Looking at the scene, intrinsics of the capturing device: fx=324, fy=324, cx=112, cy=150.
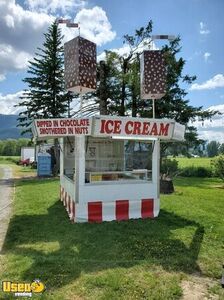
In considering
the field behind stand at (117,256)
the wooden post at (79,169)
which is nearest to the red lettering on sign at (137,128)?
the wooden post at (79,169)

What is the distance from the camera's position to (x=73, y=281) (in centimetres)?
542

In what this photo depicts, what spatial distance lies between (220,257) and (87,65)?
6688 millimetres

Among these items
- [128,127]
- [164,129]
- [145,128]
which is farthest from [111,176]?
[164,129]

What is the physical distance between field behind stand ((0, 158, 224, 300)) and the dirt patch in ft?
0.05

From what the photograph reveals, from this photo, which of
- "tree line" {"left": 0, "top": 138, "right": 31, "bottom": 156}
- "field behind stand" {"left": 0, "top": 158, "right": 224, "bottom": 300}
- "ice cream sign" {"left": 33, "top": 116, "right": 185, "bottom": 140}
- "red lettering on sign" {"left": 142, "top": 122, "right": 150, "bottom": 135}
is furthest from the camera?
"tree line" {"left": 0, "top": 138, "right": 31, "bottom": 156}

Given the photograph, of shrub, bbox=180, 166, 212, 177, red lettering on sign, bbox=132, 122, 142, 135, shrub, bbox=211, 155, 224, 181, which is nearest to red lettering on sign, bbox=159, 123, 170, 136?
red lettering on sign, bbox=132, 122, 142, 135

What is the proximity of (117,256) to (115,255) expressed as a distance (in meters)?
0.06

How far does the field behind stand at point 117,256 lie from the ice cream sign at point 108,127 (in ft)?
8.54

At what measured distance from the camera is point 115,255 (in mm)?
6730

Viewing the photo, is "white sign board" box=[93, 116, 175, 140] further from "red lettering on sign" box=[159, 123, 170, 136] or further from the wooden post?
the wooden post

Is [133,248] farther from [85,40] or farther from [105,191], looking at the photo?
[85,40]

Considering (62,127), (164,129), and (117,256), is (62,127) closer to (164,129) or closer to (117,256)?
(164,129)

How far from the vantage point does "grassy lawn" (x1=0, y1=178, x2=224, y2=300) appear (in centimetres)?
528

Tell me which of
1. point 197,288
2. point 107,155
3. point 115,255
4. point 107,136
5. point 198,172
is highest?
point 107,136
